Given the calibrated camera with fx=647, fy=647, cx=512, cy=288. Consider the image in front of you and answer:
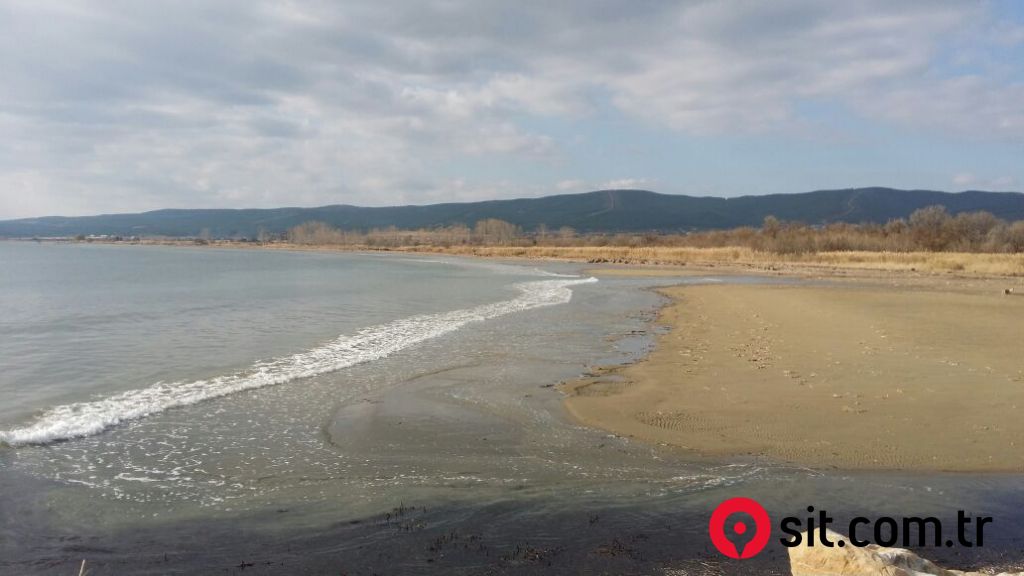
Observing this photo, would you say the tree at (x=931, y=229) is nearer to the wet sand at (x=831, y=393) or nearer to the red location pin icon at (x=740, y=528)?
the wet sand at (x=831, y=393)

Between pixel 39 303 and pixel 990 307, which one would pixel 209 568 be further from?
pixel 39 303

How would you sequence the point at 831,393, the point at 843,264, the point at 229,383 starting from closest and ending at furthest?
the point at 831,393
the point at 229,383
the point at 843,264

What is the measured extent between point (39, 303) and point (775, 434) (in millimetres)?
29923

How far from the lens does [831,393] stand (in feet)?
32.1

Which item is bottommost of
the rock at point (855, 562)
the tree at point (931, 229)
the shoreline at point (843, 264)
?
the shoreline at point (843, 264)

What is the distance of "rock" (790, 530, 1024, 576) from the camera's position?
3613mm

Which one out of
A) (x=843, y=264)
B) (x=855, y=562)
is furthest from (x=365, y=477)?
(x=843, y=264)

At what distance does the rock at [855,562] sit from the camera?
3.61 meters

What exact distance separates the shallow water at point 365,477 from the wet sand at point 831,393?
0.63m

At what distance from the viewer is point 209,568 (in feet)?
15.7

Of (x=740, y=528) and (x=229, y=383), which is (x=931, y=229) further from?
(x=740, y=528)

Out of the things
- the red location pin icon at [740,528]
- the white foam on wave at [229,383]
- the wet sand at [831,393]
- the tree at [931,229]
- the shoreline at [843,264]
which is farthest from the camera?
the tree at [931,229]

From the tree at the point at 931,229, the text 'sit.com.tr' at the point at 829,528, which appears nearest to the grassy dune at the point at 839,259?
the tree at the point at 931,229

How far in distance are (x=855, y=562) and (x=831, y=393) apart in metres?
6.79
